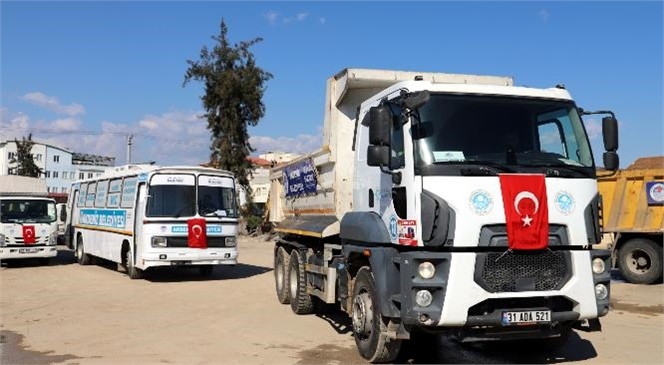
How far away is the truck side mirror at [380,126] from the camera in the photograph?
6152mm

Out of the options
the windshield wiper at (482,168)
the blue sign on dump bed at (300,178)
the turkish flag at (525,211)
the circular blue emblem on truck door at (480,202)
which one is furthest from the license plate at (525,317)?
the blue sign on dump bed at (300,178)

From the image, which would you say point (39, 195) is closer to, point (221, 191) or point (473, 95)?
point (221, 191)

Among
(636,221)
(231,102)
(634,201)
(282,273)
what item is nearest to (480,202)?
(282,273)

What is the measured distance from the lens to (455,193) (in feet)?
19.2

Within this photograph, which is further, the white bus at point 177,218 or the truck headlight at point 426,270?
the white bus at point 177,218

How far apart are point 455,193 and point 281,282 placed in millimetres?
6615

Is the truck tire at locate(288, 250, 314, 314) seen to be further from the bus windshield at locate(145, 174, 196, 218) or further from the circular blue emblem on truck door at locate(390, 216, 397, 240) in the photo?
the bus windshield at locate(145, 174, 196, 218)

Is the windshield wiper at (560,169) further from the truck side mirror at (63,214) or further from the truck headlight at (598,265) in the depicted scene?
the truck side mirror at (63,214)

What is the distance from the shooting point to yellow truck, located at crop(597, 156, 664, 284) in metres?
14.6

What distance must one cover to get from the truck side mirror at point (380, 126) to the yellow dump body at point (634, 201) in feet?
32.7

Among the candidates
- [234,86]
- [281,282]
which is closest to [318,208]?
[281,282]

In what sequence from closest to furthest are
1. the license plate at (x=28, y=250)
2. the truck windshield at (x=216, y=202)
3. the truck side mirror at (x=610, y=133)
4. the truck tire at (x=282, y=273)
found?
the truck side mirror at (x=610, y=133), the truck tire at (x=282, y=273), the truck windshield at (x=216, y=202), the license plate at (x=28, y=250)

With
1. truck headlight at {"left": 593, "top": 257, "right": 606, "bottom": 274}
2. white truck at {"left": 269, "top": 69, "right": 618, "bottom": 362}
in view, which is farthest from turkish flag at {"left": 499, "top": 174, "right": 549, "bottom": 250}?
truck headlight at {"left": 593, "top": 257, "right": 606, "bottom": 274}

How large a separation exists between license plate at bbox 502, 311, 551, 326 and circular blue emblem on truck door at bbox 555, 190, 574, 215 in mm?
1015
